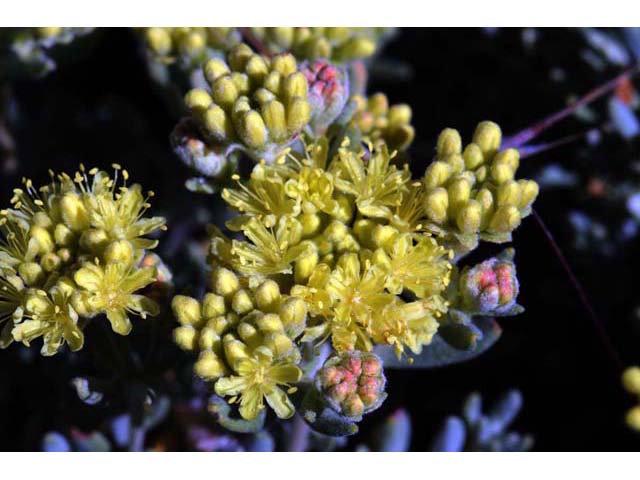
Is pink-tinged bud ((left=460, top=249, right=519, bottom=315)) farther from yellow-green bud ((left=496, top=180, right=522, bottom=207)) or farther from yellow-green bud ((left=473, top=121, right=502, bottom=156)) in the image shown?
yellow-green bud ((left=473, top=121, right=502, bottom=156))

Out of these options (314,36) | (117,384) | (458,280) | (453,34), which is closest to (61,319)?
(117,384)

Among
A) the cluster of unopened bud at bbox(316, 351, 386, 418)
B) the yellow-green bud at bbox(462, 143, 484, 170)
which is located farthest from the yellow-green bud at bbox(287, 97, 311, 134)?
the cluster of unopened bud at bbox(316, 351, 386, 418)

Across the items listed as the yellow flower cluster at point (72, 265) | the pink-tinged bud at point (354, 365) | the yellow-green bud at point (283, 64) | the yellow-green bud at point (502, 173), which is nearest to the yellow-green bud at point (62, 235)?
the yellow flower cluster at point (72, 265)

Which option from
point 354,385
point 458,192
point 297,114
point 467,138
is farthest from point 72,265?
point 467,138

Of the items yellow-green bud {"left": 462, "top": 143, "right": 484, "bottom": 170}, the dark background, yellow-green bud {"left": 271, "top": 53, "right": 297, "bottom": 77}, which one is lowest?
the dark background

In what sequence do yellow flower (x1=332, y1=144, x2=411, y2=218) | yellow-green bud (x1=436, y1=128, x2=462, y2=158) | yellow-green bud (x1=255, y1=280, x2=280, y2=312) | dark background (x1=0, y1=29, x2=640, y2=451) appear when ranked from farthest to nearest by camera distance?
dark background (x1=0, y1=29, x2=640, y2=451) → yellow-green bud (x1=436, y1=128, x2=462, y2=158) → yellow flower (x1=332, y1=144, x2=411, y2=218) → yellow-green bud (x1=255, y1=280, x2=280, y2=312)

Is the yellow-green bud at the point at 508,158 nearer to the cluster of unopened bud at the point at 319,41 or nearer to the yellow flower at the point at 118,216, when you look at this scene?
the cluster of unopened bud at the point at 319,41
